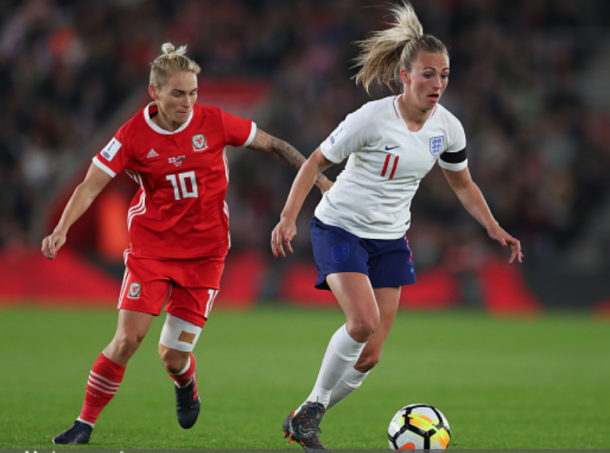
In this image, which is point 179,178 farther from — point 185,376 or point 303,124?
point 303,124

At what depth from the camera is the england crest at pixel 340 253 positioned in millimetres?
5551

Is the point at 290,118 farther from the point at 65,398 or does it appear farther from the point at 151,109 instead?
the point at 151,109

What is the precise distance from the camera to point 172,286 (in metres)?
6.10

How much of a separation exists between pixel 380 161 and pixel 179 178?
4.21 feet

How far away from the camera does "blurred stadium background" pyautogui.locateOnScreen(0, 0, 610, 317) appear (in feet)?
51.7

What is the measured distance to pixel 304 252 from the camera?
54.1 feet

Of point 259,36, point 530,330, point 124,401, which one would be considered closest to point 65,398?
point 124,401

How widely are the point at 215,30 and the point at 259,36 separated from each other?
956 mm

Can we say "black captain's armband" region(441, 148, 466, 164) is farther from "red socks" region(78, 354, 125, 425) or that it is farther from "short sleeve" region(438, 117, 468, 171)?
"red socks" region(78, 354, 125, 425)

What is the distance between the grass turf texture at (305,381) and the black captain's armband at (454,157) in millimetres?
1762

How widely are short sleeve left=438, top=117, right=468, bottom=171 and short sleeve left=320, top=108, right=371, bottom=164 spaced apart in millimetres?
603

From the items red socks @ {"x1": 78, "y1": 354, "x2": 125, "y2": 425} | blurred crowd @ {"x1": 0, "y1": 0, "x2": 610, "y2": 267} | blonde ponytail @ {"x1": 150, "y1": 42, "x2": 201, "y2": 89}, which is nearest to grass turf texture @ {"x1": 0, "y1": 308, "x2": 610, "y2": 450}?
red socks @ {"x1": 78, "y1": 354, "x2": 125, "y2": 425}

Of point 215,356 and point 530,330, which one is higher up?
point 530,330

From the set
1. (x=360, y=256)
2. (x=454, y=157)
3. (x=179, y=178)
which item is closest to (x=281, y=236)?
(x=360, y=256)
